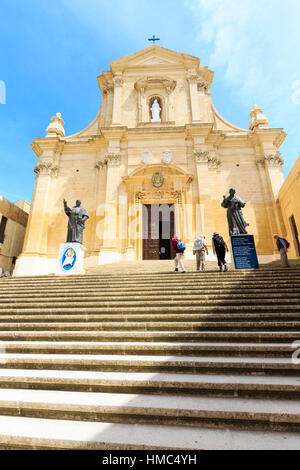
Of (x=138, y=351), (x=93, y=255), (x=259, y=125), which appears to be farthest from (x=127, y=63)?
(x=138, y=351)

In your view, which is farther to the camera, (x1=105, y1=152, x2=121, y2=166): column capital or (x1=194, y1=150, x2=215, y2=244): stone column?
(x1=105, y1=152, x2=121, y2=166): column capital

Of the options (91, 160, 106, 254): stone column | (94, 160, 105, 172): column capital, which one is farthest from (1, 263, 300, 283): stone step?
(94, 160, 105, 172): column capital

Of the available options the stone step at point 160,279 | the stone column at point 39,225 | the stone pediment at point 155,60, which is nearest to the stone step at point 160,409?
the stone step at point 160,279

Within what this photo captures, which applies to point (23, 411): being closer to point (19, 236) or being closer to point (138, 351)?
point (138, 351)

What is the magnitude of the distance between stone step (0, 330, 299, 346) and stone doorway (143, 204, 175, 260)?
429 inches

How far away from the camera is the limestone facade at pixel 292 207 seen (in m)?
12.6

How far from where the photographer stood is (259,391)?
108 inches

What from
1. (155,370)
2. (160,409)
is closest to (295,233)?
(155,370)

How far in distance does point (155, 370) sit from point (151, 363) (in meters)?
0.11

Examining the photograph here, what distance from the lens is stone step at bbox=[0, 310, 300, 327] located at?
4598 millimetres

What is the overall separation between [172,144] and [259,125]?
6843 mm

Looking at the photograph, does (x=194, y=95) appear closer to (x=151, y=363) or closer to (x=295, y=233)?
(x=295, y=233)

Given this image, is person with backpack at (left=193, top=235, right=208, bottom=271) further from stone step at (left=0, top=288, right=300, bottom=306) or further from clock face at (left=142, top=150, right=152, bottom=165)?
clock face at (left=142, top=150, right=152, bottom=165)

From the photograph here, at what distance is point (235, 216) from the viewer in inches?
376
